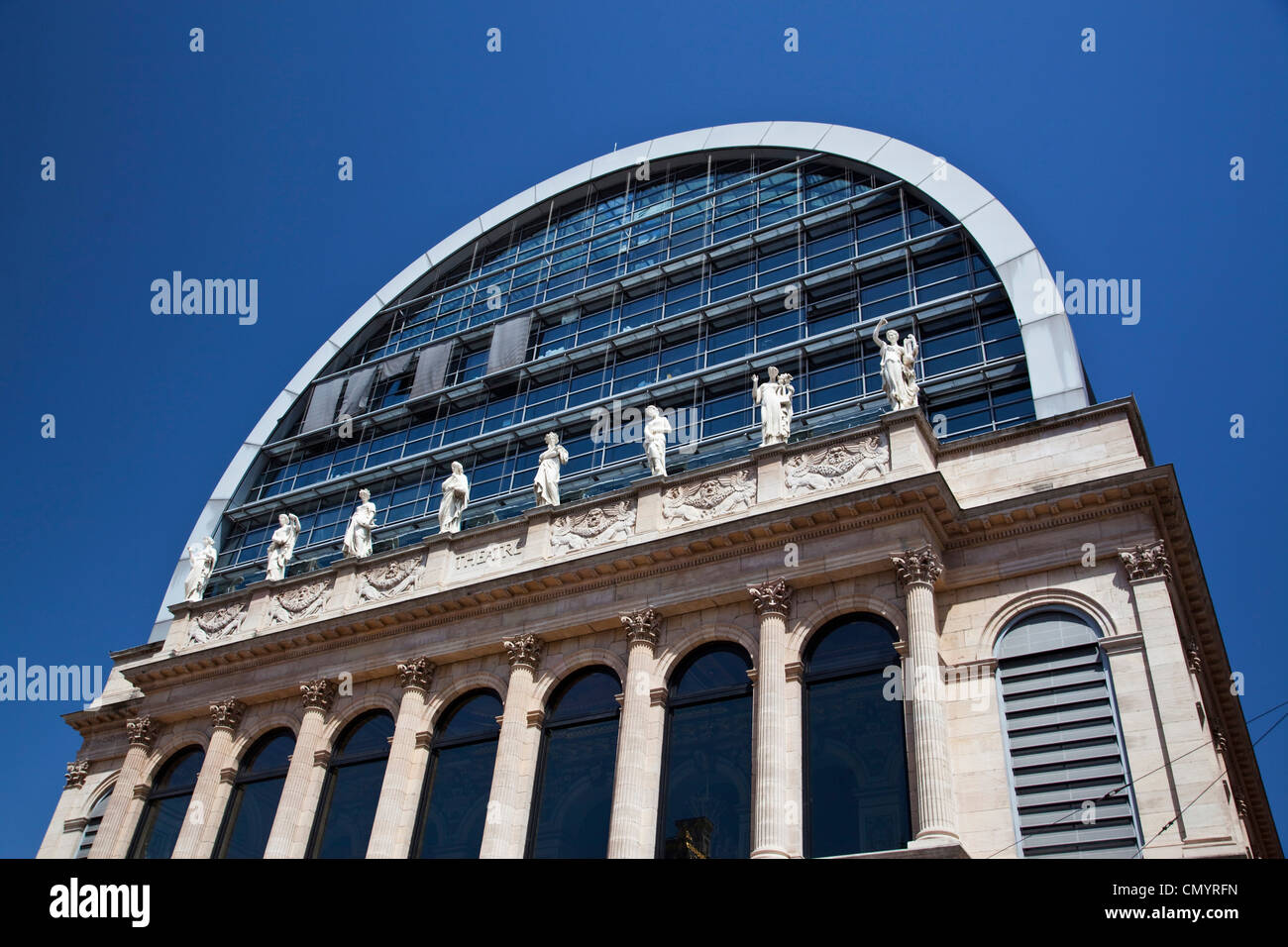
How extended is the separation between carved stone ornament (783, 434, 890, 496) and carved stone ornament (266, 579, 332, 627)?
47.2ft

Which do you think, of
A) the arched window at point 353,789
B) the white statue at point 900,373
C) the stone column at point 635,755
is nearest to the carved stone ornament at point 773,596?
the stone column at point 635,755

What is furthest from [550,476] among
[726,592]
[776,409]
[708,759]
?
[708,759]

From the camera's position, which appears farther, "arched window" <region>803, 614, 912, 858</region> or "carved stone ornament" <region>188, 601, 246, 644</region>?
"carved stone ornament" <region>188, 601, 246, 644</region>

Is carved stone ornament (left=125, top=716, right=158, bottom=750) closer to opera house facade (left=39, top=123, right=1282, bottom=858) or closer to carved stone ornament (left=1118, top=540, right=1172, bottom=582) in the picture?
opera house facade (left=39, top=123, right=1282, bottom=858)

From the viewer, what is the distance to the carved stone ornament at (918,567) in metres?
23.3

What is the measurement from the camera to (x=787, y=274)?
36.8m

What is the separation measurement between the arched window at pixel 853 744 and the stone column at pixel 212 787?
1664 centimetres

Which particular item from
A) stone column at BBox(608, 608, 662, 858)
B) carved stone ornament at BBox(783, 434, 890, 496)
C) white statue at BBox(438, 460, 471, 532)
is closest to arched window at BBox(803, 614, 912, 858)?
carved stone ornament at BBox(783, 434, 890, 496)

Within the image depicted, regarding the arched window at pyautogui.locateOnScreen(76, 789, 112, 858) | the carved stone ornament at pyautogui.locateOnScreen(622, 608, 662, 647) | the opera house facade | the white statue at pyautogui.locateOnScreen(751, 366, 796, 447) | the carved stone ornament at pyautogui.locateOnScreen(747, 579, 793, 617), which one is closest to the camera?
the opera house facade

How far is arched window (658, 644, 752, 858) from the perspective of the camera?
2338cm

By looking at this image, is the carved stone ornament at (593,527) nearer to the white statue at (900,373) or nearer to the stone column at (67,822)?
the white statue at (900,373)

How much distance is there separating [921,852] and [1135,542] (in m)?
8.24
